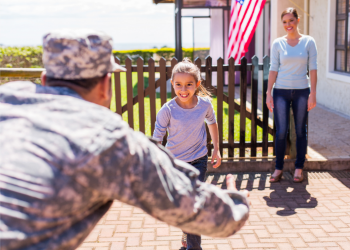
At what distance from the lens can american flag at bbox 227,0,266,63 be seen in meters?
6.54

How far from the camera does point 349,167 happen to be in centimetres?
547

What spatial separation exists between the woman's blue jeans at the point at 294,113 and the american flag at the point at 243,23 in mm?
1808

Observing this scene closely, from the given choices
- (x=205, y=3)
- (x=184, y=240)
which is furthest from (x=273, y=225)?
(x=205, y=3)

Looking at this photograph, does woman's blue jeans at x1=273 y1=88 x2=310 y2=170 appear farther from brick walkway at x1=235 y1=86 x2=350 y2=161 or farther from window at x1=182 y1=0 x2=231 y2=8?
window at x1=182 y1=0 x2=231 y2=8

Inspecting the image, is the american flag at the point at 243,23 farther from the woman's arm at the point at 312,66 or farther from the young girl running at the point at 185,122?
the young girl running at the point at 185,122

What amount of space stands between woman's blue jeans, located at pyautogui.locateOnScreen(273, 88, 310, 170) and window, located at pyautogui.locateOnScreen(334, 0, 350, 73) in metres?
4.66

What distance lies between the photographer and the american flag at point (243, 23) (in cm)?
654

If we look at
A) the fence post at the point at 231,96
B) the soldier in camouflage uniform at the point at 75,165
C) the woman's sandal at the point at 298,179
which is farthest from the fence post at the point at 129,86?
the soldier in camouflage uniform at the point at 75,165

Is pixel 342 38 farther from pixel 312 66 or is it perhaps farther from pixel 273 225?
pixel 273 225

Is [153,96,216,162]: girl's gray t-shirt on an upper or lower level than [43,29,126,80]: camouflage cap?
lower

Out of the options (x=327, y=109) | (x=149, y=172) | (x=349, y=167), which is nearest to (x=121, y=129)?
(x=149, y=172)

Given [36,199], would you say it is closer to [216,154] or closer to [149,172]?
[149,172]

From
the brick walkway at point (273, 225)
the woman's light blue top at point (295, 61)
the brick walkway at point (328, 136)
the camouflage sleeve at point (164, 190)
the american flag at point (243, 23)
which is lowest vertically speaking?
the brick walkway at point (273, 225)

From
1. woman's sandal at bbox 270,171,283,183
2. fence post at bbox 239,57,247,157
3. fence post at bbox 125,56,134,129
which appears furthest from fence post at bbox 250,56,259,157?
fence post at bbox 125,56,134,129
